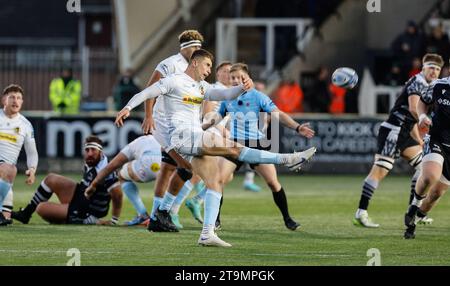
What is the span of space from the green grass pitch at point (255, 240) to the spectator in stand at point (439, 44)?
30.1 feet

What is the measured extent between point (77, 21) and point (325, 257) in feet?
129

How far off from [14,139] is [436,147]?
5472 mm

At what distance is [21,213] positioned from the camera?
→ 53.7ft

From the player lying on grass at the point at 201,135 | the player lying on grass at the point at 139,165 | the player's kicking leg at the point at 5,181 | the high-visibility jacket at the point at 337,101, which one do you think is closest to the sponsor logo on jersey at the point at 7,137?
the player's kicking leg at the point at 5,181

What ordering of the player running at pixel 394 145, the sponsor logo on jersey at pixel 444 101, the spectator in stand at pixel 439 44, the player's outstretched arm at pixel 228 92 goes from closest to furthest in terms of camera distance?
the player's outstretched arm at pixel 228 92 → the sponsor logo on jersey at pixel 444 101 → the player running at pixel 394 145 → the spectator in stand at pixel 439 44

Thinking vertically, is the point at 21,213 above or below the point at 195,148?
below

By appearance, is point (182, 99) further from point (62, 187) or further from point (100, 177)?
point (62, 187)

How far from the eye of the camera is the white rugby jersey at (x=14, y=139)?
16.1 meters

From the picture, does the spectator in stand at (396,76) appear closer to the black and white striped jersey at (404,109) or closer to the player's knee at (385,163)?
the black and white striped jersey at (404,109)

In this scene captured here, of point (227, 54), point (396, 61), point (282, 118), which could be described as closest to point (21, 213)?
point (282, 118)

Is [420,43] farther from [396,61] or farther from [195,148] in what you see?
[195,148]

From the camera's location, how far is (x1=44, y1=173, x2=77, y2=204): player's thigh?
53.9 feet

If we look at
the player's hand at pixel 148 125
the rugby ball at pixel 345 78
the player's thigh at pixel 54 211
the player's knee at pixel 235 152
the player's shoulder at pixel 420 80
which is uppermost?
the rugby ball at pixel 345 78

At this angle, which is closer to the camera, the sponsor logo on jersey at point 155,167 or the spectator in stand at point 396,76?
the sponsor logo on jersey at point 155,167
